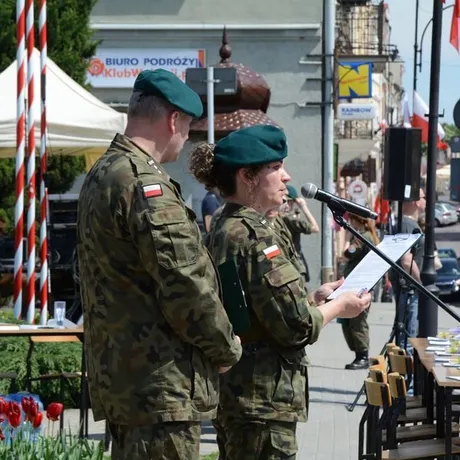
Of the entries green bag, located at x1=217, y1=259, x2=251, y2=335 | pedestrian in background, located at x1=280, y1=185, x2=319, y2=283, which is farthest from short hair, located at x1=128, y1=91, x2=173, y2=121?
pedestrian in background, located at x1=280, y1=185, x2=319, y2=283

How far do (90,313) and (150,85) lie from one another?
783mm

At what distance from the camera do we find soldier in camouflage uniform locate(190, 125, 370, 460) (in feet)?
15.5

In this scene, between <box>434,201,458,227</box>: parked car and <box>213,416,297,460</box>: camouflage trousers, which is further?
<box>434,201,458,227</box>: parked car

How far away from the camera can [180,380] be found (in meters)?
4.03

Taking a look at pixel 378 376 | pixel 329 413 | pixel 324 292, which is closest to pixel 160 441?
pixel 324 292

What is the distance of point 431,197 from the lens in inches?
493

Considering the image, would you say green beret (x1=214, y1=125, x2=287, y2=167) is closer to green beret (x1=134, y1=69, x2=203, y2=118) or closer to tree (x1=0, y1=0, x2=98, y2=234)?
green beret (x1=134, y1=69, x2=203, y2=118)

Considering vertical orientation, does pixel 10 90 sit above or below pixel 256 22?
below

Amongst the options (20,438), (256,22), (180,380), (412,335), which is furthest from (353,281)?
(256,22)

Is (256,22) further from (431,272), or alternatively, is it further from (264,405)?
(264,405)

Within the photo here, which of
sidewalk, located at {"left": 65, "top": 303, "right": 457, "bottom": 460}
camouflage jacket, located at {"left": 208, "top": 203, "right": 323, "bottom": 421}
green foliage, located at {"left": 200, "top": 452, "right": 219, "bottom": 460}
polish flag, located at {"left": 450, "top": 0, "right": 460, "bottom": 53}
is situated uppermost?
polish flag, located at {"left": 450, "top": 0, "right": 460, "bottom": 53}

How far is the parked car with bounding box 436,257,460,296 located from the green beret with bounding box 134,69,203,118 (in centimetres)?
2443

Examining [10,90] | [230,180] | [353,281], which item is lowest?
[353,281]

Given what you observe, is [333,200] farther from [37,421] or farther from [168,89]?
[37,421]
